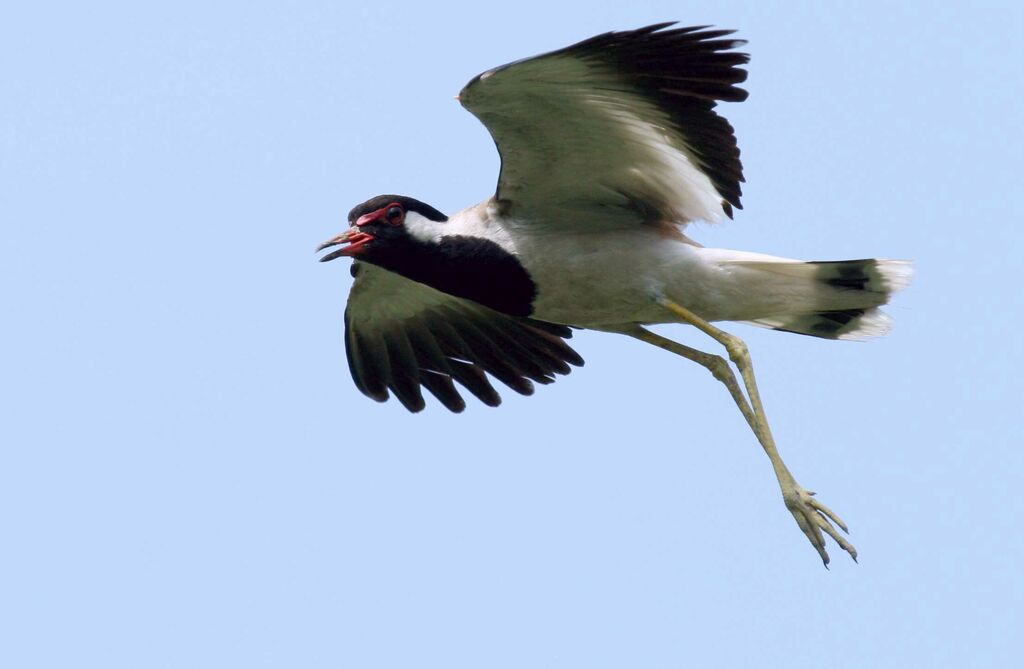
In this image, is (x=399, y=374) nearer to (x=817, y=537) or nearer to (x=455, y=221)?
(x=455, y=221)

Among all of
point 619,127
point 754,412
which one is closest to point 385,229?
point 619,127

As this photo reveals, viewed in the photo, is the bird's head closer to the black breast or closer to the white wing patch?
the black breast

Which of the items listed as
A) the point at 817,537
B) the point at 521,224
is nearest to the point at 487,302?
the point at 521,224

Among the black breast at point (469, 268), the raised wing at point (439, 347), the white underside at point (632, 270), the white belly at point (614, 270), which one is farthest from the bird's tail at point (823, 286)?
the raised wing at point (439, 347)

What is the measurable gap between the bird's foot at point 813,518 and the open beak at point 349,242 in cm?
288

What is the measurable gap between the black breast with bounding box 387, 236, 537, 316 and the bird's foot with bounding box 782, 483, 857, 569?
196 centimetres

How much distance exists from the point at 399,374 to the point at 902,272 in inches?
142

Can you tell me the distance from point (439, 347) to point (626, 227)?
85.3 inches

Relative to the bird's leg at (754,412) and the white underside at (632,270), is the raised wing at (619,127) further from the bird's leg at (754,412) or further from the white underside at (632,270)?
the bird's leg at (754,412)

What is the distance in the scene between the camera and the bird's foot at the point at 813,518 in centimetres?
986

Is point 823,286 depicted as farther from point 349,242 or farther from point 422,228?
point 349,242

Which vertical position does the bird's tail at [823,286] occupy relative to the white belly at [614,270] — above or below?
below

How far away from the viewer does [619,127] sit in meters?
10.0

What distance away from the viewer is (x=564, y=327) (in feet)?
39.4
